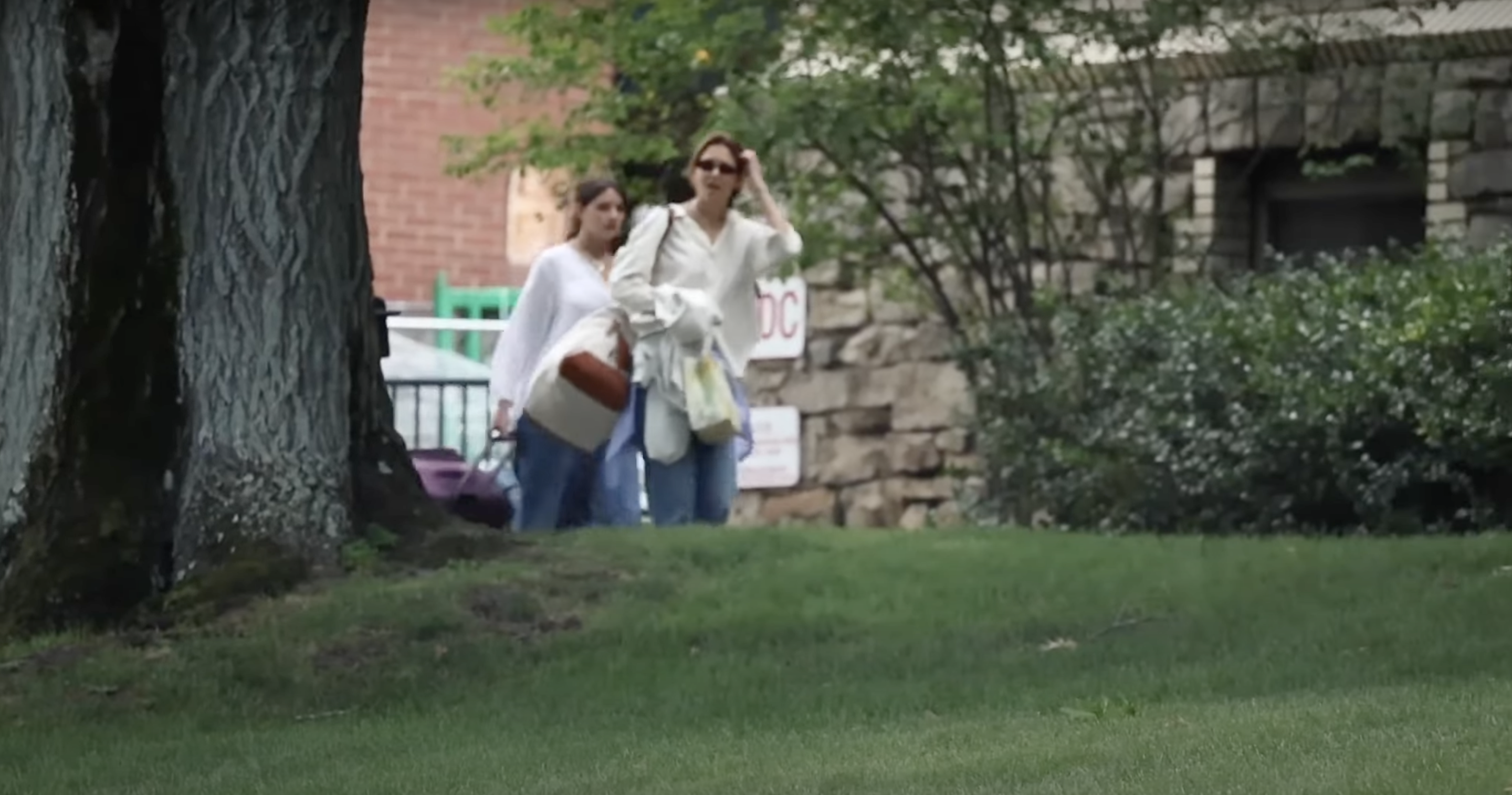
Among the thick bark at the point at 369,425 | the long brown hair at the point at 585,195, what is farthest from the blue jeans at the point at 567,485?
the thick bark at the point at 369,425

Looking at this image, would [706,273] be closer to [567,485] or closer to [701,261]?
[701,261]

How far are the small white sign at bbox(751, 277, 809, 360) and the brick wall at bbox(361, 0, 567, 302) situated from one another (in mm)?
3662

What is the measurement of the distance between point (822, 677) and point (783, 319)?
919 centimetres

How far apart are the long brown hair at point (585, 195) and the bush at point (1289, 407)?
237 cm

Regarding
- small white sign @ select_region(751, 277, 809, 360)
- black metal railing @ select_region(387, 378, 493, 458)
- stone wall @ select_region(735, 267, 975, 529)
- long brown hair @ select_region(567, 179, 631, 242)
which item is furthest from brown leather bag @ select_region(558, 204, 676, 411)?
small white sign @ select_region(751, 277, 809, 360)

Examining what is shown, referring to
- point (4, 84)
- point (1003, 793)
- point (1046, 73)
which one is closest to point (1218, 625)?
point (1003, 793)

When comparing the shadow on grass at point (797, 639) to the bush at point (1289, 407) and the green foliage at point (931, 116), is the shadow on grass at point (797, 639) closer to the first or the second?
the bush at point (1289, 407)

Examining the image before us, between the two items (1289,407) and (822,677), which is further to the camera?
(1289,407)

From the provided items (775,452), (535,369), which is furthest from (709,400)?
(775,452)

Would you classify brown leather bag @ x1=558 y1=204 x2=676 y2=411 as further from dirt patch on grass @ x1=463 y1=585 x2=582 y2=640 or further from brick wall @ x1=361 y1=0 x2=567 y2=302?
brick wall @ x1=361 y1=0 x2=567 y2=302

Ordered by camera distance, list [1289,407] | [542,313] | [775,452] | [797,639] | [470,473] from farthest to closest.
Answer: [775,452] < [1289,407] < [542,313] < [470,473] < [797,639]

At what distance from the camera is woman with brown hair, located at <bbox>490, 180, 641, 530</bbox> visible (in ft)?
38.0

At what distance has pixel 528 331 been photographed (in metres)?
11.8

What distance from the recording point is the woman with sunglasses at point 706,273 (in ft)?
36.5
